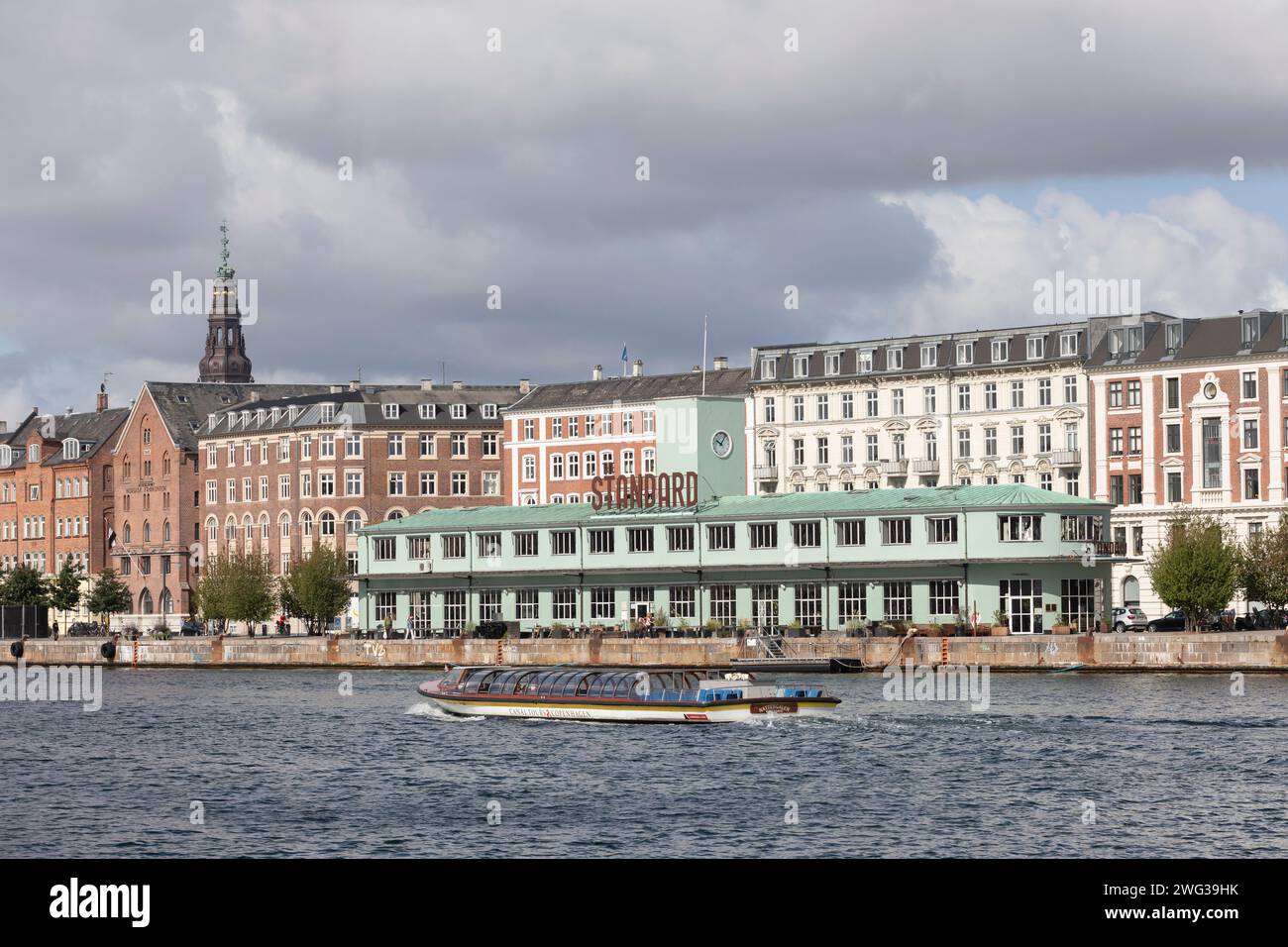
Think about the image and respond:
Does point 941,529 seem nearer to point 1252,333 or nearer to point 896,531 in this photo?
point 896,531

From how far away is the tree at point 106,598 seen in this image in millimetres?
193250

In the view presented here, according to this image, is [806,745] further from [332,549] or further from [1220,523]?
[332,549]

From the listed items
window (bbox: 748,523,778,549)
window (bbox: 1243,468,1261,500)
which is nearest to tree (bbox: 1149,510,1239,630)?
window (bbox: 1243,468,1261,500)

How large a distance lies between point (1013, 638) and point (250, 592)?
81.6 meters

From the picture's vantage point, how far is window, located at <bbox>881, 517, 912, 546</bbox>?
120750mm

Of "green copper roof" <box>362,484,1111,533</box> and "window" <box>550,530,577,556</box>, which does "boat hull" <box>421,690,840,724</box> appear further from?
"window" <box>550,530,577,556</box>

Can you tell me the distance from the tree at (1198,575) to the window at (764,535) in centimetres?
2397

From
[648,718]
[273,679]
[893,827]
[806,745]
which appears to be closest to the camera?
[893,827]

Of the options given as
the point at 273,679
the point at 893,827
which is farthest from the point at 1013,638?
the point at 893,827

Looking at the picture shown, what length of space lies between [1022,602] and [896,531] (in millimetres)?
9082

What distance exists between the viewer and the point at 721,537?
129750 millimetres

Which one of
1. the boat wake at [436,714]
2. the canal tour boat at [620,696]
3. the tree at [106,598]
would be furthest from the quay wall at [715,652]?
the tree at [106,598]
